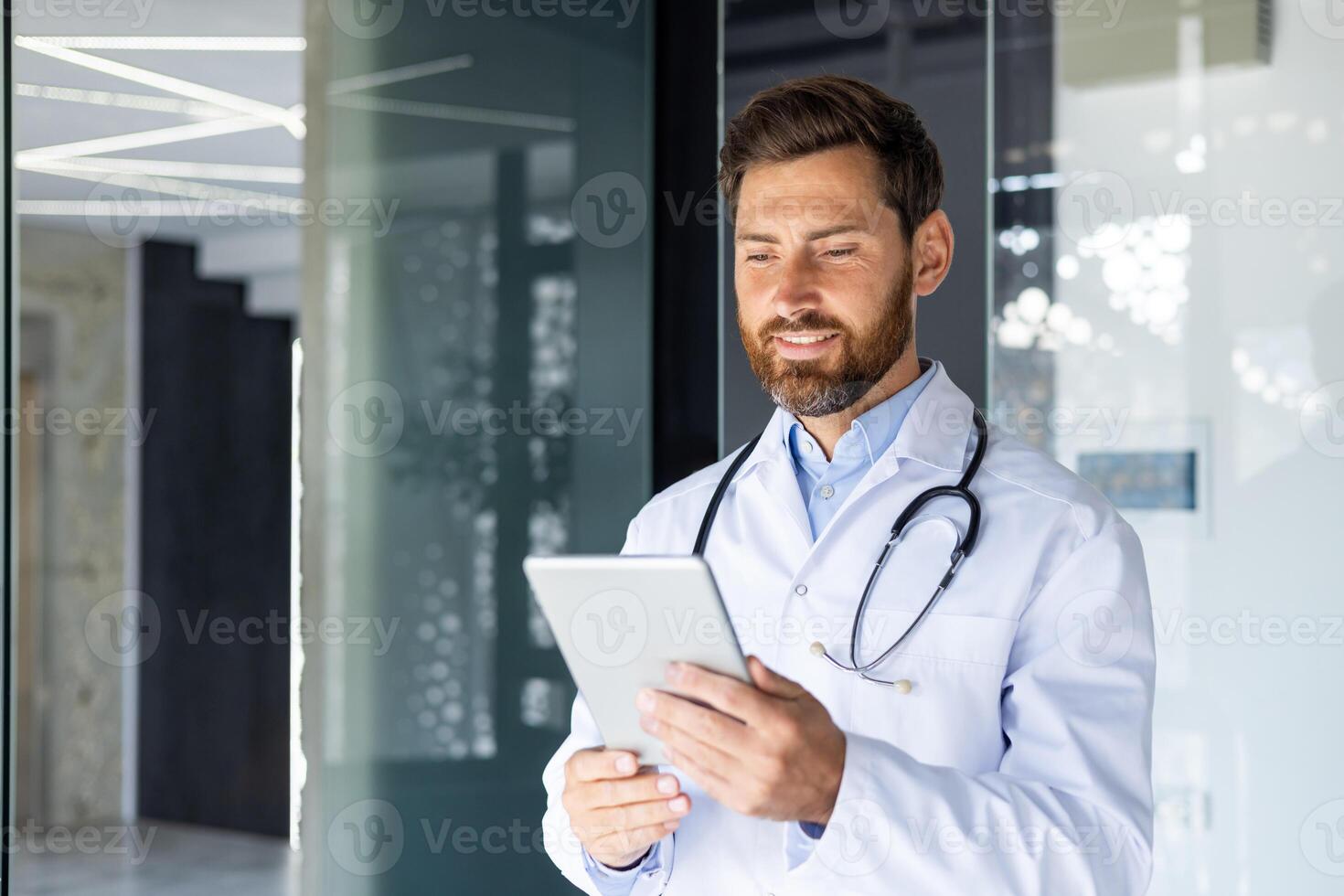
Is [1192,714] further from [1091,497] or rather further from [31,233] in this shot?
[31,233]

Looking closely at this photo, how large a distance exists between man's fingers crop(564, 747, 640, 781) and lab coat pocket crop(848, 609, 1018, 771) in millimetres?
284

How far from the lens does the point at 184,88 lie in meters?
3.99

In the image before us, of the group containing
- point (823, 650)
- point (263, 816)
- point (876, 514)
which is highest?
point (876, 514)

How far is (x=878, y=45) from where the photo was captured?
110 inches

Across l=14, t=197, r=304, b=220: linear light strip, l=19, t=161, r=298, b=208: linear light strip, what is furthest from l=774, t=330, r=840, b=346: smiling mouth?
l=14, t=197, r=304, b=220: linear light strip

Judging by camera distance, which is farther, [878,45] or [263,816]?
[263,816]

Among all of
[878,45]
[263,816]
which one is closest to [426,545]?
[878,45]

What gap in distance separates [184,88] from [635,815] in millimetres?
3336

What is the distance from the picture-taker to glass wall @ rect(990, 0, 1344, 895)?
234 cm

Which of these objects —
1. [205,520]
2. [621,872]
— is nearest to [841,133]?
→ [621,872]

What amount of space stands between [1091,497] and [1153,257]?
1227 millimetres

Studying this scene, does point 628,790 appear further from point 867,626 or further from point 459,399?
point 459,399

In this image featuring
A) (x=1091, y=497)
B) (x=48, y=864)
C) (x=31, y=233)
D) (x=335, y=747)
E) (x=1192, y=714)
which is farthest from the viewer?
(x=31, y=233)

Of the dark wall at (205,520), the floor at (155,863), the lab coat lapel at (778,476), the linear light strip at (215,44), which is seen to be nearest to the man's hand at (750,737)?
the lab coat lapel at (778,476)
